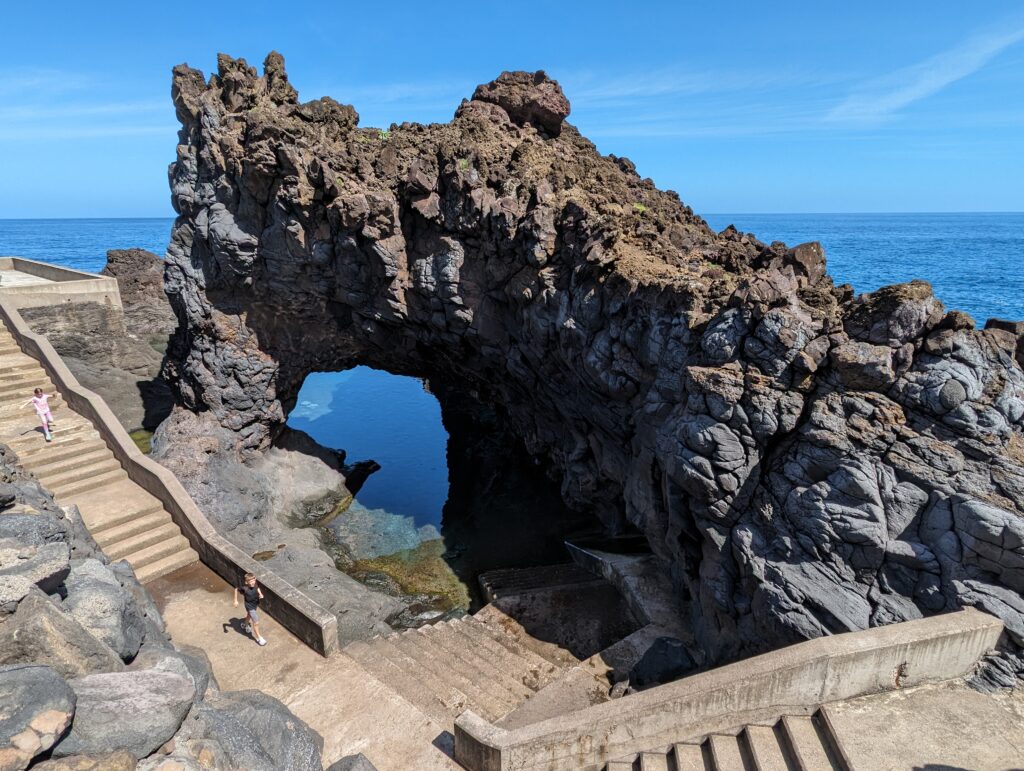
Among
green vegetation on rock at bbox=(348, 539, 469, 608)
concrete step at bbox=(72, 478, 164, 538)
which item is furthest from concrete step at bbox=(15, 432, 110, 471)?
green vegetation on rock at bbox=(348, 539, 469, 608)

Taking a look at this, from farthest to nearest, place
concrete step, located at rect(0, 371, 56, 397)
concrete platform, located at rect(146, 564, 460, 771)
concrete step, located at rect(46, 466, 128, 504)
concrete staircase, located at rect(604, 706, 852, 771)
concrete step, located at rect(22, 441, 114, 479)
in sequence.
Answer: concrete step, located at rect(0, 371, 56, 397) < concrete step, located at rect(22, 441, 114, 479) < concrete step, located at rect(46, 466, 128, 504) < concrete platform, located at rect(146, 564, 460, 771) < concrete staircase, located at rect(604, 706, 852, 771)

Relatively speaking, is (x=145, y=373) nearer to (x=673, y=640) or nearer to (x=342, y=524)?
(x=342, y=524)

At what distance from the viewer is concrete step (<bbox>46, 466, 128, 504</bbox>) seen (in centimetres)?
1445

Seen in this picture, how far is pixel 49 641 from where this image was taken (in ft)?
20.2

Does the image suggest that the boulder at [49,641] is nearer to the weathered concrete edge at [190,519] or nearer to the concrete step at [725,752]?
the weathered concrete edge at [190,519]

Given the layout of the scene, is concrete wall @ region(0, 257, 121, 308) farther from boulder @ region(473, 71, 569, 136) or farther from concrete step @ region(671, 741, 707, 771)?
concrete step @ region(671, 741, 707, 771)

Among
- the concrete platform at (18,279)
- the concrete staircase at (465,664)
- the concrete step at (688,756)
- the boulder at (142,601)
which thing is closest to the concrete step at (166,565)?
the boulder at (142,601)

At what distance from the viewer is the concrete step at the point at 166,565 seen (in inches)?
516

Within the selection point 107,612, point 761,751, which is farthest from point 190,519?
point 761,751

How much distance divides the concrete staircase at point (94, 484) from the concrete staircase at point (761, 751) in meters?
11.1


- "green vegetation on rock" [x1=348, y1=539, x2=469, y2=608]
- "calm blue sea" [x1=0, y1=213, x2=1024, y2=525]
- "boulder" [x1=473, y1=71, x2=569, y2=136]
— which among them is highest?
"boulder" [x1=473, y1=71, x2=569, y2=136]

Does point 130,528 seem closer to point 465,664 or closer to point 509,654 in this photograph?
point 465,664

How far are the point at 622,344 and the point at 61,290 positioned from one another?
29.8m

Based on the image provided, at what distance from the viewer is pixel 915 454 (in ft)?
32.0
